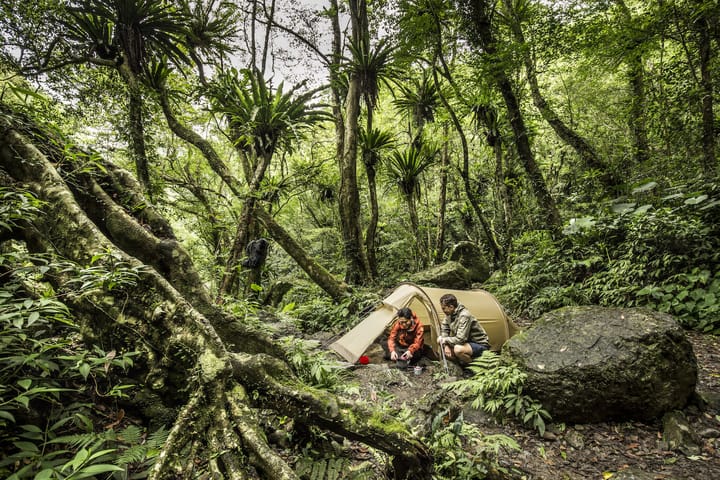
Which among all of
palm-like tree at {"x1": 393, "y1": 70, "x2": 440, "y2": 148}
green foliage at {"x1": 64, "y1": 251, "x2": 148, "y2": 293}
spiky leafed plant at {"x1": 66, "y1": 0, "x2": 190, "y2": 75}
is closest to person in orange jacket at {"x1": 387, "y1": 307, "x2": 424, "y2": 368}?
green foliage at {"x1": 64, "y1": 251, "x2": 148, "y2": 293}

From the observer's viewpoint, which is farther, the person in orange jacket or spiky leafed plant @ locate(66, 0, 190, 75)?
spiky leafed plant @ locate(66, 0, 190, 75)

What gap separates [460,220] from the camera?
14.1 metres

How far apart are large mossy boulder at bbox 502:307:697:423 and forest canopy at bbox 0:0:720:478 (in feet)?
6.01

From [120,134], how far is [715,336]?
9.99m

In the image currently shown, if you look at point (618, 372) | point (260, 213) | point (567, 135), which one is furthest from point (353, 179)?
point (618, 372)

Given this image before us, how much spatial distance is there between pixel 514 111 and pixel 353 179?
13.2ft

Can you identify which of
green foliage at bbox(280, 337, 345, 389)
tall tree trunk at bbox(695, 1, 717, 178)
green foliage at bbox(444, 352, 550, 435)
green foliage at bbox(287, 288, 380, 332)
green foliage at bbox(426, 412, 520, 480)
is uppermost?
tall tree trunk at bbox(695, 1, 717, 178)

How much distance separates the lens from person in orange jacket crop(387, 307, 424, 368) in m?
4.95

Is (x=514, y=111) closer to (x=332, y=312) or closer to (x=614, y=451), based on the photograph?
(x=332, y=312)

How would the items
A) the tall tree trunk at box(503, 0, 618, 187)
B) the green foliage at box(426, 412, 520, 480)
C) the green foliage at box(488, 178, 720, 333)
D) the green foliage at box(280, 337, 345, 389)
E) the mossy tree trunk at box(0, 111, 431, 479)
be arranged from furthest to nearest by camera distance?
the tall tree trunk at box(503, 0, 618, 187) < the green foliage at box(488, 178, 720, 333) < the green foliage at box(280, 337, 345, 389) < the green foliage at box(426, 412, 520, 480) < the mossy tree trunk at box(0, 111, 431, 479)

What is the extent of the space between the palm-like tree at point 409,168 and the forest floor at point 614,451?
7.68m

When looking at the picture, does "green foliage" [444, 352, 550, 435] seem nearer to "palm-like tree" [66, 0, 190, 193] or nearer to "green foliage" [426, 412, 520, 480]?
"green foliage" [426, 412, 520, 480]

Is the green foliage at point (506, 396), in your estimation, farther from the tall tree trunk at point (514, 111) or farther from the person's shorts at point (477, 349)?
the tall tree trunk at point (514, 111)

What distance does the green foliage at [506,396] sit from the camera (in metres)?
3.18
